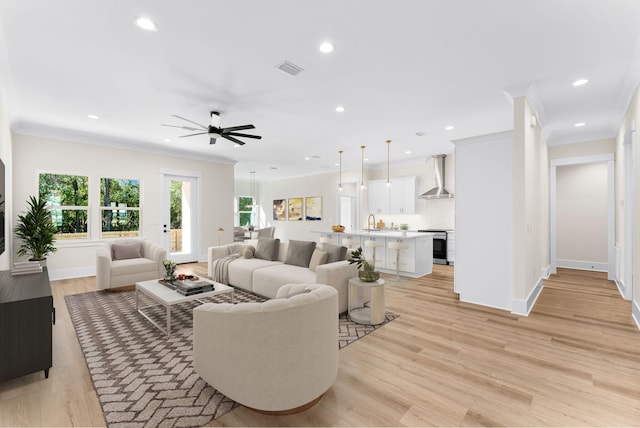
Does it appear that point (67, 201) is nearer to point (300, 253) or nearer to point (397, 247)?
point (300, 253)

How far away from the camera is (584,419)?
6.20ft

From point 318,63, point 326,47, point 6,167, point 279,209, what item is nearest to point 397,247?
point 318,63

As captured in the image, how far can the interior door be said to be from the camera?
7.09 m

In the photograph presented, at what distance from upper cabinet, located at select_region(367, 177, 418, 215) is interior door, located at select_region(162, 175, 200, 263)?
4939 mm

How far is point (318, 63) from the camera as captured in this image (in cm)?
313

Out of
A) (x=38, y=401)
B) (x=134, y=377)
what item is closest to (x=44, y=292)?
(x=38, y=401)

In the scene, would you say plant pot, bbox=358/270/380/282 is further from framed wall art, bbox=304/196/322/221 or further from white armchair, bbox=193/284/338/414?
framed wall art, bbox=304/196/322/221

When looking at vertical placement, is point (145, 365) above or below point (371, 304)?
below

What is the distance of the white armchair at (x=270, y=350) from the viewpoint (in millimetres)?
1773

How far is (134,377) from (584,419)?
3106 mm

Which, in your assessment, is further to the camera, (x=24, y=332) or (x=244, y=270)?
(x=244, y=270)

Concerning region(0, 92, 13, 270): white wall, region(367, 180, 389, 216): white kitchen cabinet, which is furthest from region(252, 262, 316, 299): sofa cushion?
region(367, 180, 389, 216): white kitchen cabinet

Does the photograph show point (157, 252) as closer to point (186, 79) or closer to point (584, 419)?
point (186, 79)

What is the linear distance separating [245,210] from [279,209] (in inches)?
61.5
